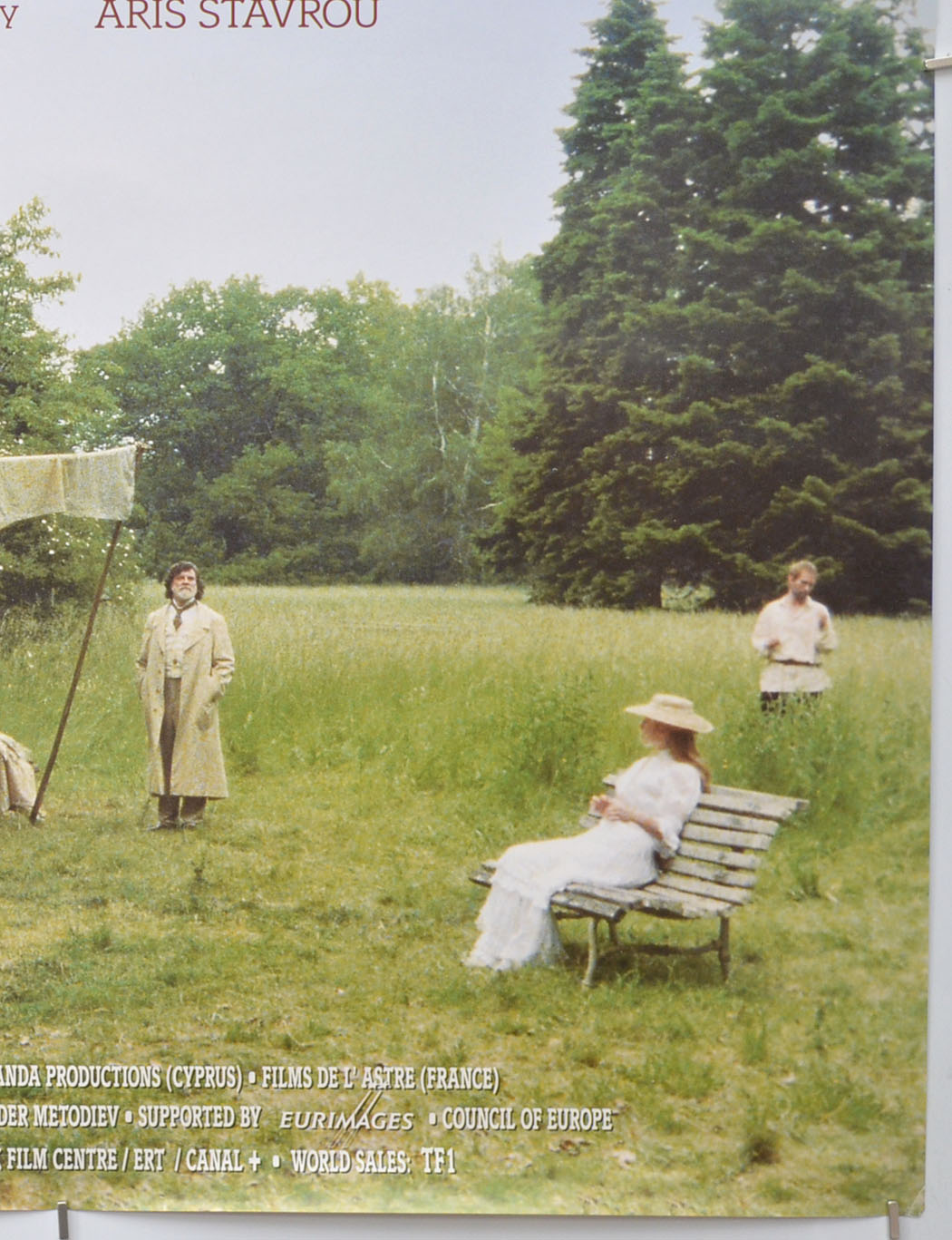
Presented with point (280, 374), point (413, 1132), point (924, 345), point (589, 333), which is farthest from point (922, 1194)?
point (280, 374)

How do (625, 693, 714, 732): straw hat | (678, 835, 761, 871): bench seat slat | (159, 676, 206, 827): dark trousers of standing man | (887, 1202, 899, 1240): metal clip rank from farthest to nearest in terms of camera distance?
(159, 676, 206, 827): dark trousers of standing man, (625, 693, 714, 732): straw hat, (678, 835, 761, 871): bench seat slat, (887, 1202, 899, 1240): metal clip

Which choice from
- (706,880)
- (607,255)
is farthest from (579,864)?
(607,255)

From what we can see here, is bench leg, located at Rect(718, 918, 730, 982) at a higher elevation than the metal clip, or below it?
higher

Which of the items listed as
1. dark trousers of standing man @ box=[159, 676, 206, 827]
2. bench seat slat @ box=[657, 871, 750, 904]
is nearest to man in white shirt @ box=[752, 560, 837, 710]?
bench seat slat @ box=[657, 871, 750, 904]

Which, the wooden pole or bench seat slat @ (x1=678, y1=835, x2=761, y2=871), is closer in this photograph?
bench seat slat @ (x1=678, y1=835, x2=761, y2=871)

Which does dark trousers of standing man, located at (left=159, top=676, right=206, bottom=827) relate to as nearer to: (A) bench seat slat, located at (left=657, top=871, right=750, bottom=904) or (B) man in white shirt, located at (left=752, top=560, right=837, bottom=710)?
(A) bench seat slat, located at (left=657, top=871, right=750, bottom=904)

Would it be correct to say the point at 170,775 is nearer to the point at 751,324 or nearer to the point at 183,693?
the point at 183,693

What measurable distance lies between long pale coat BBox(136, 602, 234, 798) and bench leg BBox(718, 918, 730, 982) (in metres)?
Result: 1.75

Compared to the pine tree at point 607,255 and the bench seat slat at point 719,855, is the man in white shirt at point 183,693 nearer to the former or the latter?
the pine tree at point 607,255

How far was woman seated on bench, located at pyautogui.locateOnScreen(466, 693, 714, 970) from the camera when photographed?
158 inches

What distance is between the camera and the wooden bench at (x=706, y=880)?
393 centimetres

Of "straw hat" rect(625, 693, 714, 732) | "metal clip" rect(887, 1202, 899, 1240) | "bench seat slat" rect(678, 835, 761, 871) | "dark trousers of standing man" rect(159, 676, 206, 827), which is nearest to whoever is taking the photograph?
"metal clip" rect(887, 1202, 899, 1240)

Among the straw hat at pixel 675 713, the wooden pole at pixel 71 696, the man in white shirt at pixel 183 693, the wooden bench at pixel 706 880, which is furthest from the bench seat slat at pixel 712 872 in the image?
the wooden pole at pixel 71 696

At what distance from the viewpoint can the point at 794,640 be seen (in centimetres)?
406
